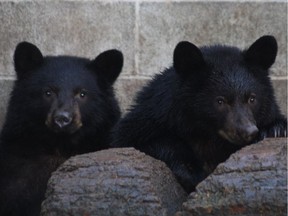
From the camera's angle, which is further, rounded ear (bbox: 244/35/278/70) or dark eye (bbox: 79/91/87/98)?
dark eye (bbox: 79/91/87/98)

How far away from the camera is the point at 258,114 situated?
262 inches

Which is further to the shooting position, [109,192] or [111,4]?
[111,4]

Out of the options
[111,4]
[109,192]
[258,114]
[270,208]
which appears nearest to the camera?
[270,208]

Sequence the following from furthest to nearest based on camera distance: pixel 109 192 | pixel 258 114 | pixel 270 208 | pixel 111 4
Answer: pixel 111 4, pixel 258 114, pixel 109 192, pixel 270 208

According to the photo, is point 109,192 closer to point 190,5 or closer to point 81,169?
point 81,169

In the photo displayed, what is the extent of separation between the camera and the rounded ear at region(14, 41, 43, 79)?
7602 mm

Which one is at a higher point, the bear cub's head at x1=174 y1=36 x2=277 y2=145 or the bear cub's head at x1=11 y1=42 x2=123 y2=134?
the bear cub's head at x1=174 y1=36 x2=277 y2=145

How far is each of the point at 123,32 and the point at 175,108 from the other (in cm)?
223

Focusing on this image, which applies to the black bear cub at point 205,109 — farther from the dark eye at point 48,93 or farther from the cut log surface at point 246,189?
the cut log surface at point 246,189

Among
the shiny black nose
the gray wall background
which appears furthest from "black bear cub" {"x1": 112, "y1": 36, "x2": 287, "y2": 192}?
the gray wall background

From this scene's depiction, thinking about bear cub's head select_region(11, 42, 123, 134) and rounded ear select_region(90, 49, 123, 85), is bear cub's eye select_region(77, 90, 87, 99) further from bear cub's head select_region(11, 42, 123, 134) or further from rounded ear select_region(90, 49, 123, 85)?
rounded ear select_region(90, 49, 123, 85)

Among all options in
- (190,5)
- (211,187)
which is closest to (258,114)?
(211,187)

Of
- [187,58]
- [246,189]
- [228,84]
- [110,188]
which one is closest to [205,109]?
[228,84]

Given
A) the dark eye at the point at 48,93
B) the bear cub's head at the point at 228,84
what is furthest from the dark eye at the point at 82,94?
the bear cub's head at the point at 228,84
